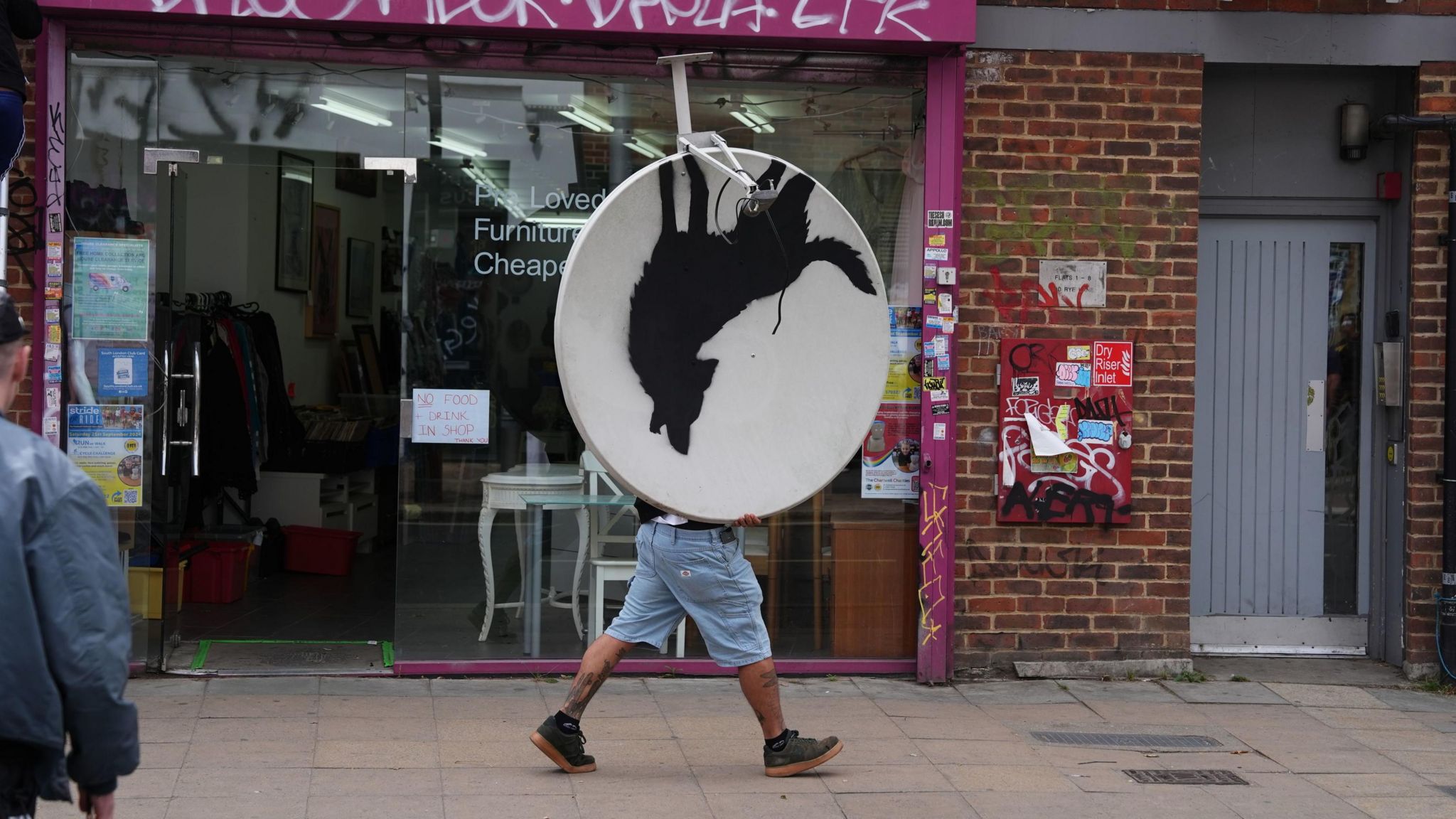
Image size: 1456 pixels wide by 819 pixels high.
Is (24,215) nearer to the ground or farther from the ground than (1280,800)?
farther from the ground

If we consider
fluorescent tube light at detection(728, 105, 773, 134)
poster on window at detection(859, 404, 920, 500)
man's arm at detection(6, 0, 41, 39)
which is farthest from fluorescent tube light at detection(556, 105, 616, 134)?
man's arm at detection(6, 0, 41, 39)

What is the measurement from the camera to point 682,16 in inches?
252

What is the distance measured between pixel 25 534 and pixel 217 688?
4.13 meters

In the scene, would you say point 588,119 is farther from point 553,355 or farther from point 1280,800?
point 1280,800

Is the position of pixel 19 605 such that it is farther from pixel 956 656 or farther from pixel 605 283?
pixel 956 656

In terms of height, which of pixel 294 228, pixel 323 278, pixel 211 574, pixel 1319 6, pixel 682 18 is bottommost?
pixel 211 574

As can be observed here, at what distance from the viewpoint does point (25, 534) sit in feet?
8.15

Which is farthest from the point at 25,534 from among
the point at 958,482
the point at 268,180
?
the point at 268,180

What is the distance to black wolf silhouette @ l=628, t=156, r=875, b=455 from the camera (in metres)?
4.42

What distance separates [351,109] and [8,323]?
416 cm

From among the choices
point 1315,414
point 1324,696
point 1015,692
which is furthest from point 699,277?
point 1315,414

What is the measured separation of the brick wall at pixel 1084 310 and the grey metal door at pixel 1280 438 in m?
0.53

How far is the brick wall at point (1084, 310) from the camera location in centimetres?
676

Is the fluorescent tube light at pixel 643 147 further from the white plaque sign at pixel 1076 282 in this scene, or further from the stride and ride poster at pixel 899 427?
the white plaque sign at pixel 1076 282
